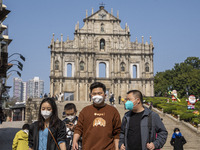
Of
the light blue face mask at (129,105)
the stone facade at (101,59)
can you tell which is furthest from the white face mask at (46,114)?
the stone facade at (101,59)

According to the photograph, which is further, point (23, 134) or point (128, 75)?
point (128, 75)

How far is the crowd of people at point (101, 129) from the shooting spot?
17.3 feet

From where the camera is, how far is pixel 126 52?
4856 cm

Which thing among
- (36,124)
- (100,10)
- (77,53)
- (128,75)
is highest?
(100,10)

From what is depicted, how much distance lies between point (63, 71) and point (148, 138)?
4281 centimetres

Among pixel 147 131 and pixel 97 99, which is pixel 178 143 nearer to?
pixel 147 131

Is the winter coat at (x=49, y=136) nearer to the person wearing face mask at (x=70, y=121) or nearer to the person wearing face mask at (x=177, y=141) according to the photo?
the person wearing face mask at (x=70, y=121)

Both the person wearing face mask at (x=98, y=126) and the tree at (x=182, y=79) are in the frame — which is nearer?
the person wearing face mask at (x=98, y=126)

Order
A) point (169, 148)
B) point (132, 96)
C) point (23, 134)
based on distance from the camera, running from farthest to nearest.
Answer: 1. point (169, 148)
2. point (23, 134)
3. point (132, 96)

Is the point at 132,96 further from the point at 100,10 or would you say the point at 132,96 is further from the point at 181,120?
the point at 100,10

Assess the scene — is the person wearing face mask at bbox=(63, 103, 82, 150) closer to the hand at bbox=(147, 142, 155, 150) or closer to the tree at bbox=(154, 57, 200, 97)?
the hand at bbox=(147, 142, 155, 150)

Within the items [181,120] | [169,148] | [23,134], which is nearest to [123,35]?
[181,120]

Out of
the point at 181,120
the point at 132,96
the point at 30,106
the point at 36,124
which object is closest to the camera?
the point at 36,124

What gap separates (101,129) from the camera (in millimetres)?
5453
